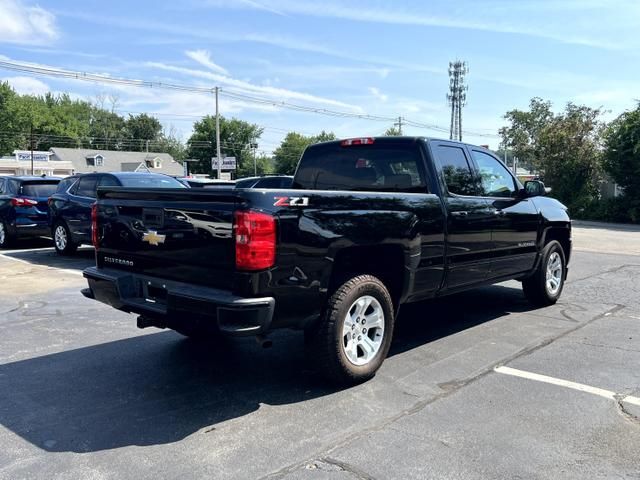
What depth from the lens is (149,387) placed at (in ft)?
14.5

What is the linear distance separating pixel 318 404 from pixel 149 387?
1.37 metres

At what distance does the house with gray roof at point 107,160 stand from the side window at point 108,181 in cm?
6106

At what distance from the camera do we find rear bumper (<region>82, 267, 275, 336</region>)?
3637 millimetres

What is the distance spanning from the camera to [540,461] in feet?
10.7

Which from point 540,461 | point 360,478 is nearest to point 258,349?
point 360,478

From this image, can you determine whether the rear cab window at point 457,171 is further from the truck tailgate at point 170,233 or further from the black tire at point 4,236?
the black tire at point 4,236

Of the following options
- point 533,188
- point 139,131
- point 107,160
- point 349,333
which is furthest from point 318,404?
point 139,131

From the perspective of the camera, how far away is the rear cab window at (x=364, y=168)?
17.6ft

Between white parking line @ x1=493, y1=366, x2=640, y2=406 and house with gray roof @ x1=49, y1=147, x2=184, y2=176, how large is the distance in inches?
2714

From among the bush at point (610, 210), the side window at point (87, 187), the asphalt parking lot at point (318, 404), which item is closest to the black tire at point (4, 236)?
the side window at point (87, 187)

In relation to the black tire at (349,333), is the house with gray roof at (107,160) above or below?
above

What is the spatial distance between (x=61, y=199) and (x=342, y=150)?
7886mm

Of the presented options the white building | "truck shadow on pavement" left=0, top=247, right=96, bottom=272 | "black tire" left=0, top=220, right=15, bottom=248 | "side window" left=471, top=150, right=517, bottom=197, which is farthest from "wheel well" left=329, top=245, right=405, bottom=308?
the white building

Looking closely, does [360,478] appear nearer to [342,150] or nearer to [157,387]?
[157,387]
